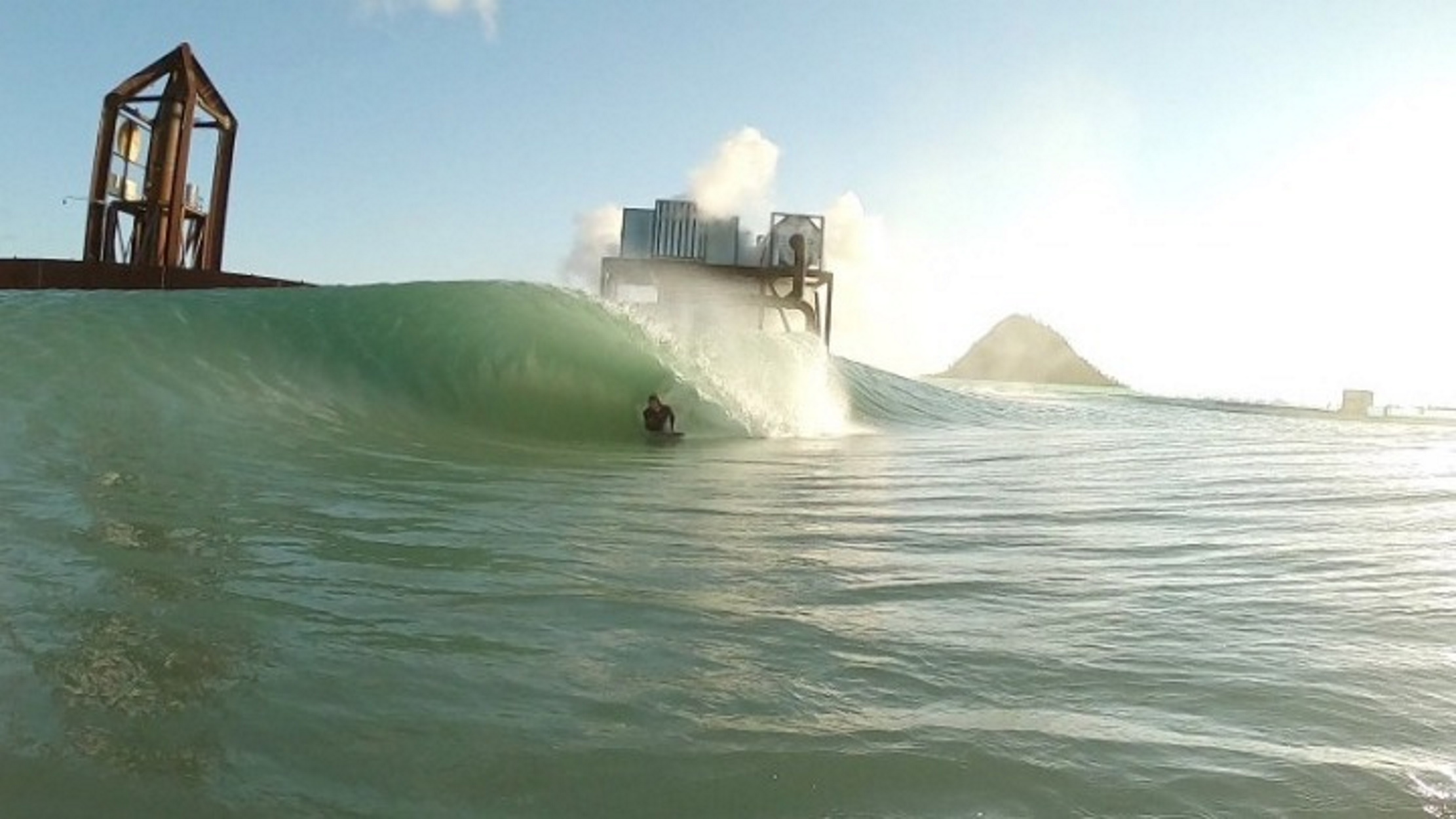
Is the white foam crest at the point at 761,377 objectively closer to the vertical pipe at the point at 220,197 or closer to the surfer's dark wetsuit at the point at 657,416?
the surfer's dark wetsuit at the point at 657,416

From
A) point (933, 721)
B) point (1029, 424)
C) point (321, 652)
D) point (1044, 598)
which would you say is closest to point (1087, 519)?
point (1044, 598)

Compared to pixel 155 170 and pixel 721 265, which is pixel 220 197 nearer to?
pixel 155 170

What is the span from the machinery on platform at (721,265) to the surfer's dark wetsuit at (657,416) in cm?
2388

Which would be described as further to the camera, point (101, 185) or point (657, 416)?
point (101, 185)

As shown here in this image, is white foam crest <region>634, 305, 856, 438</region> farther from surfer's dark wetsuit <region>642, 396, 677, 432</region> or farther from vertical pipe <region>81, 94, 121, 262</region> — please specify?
vertical pipe <region>81, 94, 121, 262</region>

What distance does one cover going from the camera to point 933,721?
2.56m

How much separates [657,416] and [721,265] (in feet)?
84.6

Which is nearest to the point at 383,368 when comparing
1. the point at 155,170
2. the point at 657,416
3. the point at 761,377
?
the point at 657,416

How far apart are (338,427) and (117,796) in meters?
8.68

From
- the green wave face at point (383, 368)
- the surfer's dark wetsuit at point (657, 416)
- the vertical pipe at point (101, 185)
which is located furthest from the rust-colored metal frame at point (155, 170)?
the surfer's dark wetsuit at point (657, 416)

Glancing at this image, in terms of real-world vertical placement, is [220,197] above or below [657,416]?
above

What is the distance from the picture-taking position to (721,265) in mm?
38156

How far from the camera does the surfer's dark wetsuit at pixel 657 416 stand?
1295 cm

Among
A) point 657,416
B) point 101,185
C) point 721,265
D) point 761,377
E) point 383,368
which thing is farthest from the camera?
point 721,265
